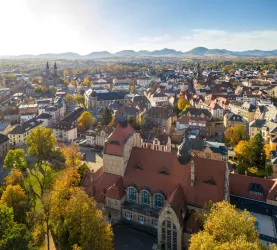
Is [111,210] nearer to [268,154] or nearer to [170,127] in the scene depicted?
[268,154]

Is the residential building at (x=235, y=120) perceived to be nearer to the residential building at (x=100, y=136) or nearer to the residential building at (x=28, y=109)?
the residential building at (x=100, y=136)

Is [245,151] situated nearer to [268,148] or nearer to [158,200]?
[268,148]

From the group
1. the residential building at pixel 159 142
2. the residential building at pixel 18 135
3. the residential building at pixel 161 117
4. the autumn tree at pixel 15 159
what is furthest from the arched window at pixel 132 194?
the residential building at pixel 18 135

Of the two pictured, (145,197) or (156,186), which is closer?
(156,186)

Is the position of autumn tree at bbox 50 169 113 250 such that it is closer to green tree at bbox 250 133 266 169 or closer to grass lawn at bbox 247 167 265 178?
grass lawn at bbox 247 167 265 178

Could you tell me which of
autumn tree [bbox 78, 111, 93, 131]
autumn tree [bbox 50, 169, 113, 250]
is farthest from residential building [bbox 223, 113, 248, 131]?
autumn tree [bbox 50, 169, 113, 250]

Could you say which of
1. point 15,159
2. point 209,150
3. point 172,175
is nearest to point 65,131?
point 15,159

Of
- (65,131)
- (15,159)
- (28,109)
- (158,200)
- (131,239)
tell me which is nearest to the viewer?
(131,239)
